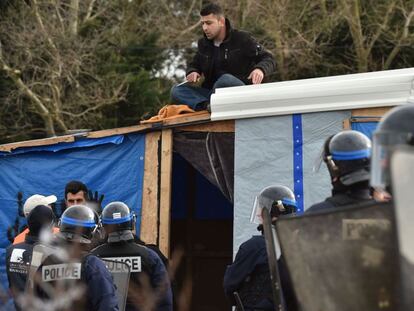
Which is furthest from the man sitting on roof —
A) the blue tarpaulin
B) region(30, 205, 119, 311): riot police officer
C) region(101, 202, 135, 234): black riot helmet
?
region(30, 205, 119, 311): riot police officer

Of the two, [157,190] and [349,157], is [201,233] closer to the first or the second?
[157,190]

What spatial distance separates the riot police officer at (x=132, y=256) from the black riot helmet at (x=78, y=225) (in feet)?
3.43

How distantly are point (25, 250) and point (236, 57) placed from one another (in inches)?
158

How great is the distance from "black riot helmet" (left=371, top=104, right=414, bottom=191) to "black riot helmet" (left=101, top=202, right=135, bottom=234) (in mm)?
4560

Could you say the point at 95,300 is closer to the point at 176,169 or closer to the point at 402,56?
the point at 176,169

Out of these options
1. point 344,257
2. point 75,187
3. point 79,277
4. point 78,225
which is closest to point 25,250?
point 78,225

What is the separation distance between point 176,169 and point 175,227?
775mm

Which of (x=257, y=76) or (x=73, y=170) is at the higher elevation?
(x=257, y=76)

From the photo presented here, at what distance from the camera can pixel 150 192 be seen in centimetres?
1057

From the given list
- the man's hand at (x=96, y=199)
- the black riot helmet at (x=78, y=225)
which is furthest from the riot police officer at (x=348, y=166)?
the man's hand at (x=96, y=199)

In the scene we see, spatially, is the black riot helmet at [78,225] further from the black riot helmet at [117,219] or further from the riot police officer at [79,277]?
the black riot helmet at [117,219]

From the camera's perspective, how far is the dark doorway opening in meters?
12.5

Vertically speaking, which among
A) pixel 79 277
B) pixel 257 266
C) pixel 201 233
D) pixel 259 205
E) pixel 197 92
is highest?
pixel 197 92

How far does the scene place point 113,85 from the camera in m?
22.5
